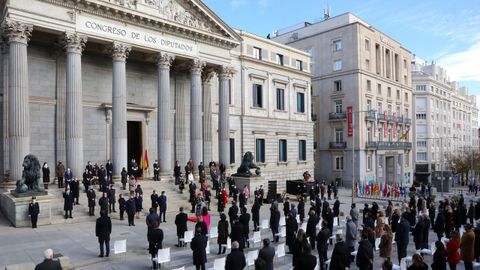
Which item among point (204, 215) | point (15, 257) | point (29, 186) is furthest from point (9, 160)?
point (204, 215)

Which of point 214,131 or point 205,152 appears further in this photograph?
point 214,131

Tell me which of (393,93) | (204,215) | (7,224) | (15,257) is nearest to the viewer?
(15,257)

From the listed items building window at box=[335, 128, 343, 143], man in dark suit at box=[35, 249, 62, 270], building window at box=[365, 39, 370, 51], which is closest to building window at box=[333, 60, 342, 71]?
building window at box=[365, 39, 370, 51]

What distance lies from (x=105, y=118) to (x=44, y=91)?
4.53m

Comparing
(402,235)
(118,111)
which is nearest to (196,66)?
(118,111)

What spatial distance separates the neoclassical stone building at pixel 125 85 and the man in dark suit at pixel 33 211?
191 inches

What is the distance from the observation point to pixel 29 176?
1852cm

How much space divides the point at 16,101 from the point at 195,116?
12673 millimetres

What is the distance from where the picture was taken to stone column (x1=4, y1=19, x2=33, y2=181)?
2127 centimetres

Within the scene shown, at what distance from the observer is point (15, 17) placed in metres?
21.2

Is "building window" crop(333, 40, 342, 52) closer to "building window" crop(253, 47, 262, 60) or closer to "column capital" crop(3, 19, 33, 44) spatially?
"building window" crop(253, 47, 262, 60)

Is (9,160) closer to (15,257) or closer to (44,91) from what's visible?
(44,91)

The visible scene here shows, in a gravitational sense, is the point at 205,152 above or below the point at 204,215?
above

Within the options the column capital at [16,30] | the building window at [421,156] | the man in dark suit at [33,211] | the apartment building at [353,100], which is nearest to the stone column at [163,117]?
the column capital at [16,30]
